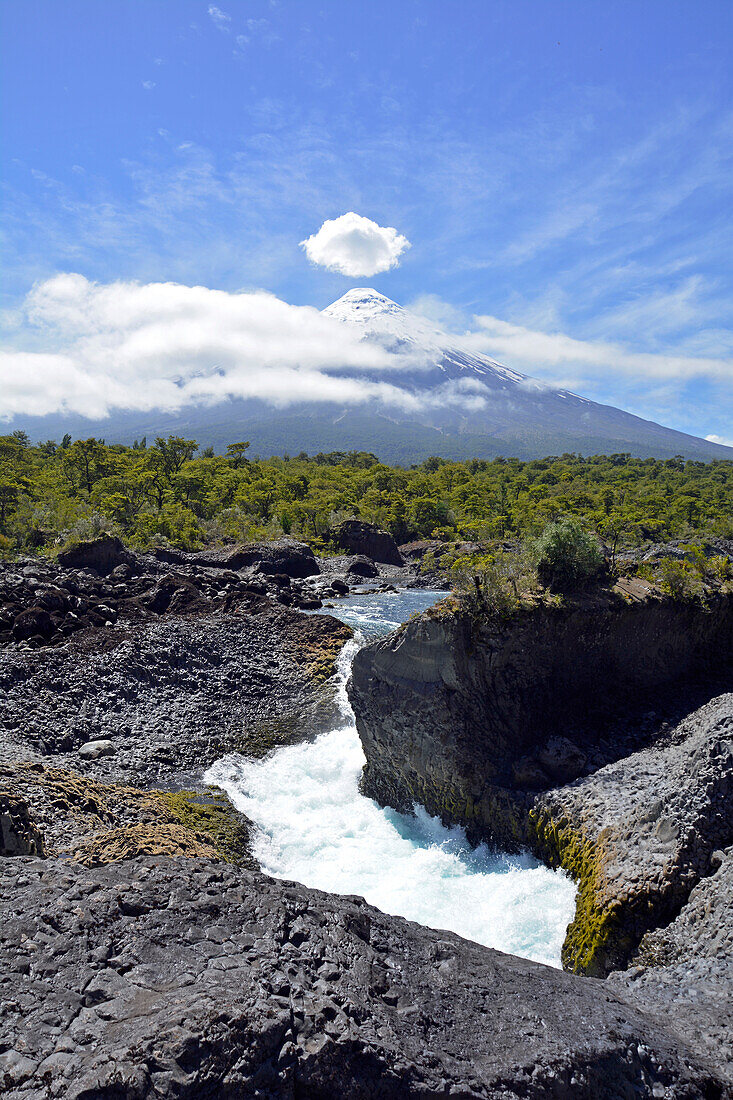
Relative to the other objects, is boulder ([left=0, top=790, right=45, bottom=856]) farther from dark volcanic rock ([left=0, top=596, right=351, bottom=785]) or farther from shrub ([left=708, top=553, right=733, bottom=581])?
shrub ([left=708, top=553, right=733, bottom=581])

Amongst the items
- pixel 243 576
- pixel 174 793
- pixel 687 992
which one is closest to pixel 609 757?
pixel 687 992

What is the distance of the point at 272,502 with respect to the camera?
169 ft

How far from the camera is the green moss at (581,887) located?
718cm

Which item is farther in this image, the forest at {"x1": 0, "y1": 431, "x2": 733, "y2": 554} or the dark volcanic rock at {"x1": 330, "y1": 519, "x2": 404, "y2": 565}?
the dark volcanic rock at {"x1": 330, "y1": 519, "x2": 404, "y2": 565}

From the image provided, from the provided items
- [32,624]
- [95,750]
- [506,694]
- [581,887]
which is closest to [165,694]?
[95,750]

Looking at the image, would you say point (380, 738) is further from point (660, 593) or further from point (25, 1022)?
point (25, 1022)

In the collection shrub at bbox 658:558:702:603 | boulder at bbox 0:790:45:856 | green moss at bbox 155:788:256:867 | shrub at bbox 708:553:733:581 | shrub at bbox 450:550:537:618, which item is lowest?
green moss at bbox 155:788:256:867

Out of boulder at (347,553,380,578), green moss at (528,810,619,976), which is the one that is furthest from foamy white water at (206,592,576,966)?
boulder at (347,553,380,578)

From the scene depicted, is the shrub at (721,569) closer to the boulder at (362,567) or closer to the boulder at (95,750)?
the boulder at (95,750)

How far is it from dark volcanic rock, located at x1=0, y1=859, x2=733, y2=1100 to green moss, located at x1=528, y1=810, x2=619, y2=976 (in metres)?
1.46

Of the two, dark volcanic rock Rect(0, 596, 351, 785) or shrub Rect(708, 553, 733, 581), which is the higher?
shrub Rect(708, 553, 733, 581)

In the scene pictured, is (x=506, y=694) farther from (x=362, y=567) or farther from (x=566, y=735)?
(x=362, y=567)

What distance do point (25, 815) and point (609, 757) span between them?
9.52 metres

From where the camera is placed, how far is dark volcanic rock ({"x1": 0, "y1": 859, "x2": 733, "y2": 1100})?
376 cm
